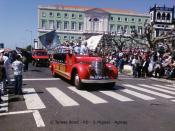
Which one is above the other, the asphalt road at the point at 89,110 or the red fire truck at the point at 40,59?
the red fire truck at the point at 40,59

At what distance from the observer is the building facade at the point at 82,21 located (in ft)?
385

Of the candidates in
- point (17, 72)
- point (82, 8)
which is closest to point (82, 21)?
point (82, 8)

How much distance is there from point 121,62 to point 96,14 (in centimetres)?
9586

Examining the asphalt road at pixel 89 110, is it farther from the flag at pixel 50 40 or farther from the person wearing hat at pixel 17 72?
the flag at pixel 50 40

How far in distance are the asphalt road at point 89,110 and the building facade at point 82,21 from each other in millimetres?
103383

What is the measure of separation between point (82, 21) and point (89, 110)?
4402 inches

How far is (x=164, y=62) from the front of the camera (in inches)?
933

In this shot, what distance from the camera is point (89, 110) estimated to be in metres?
10.8

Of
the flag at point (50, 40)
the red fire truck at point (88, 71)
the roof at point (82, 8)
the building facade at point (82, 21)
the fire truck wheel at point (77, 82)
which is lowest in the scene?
the fire truck wheel at point (77, 82)

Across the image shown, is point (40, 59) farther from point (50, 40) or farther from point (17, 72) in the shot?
point (17, 72)

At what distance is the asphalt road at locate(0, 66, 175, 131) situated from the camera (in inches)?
345

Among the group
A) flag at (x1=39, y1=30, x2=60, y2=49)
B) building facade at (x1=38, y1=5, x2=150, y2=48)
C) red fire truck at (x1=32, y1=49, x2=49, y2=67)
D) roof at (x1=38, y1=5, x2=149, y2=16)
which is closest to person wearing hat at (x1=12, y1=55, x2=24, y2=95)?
flag at (x1=39, y1=30, x2=60, y2=49)

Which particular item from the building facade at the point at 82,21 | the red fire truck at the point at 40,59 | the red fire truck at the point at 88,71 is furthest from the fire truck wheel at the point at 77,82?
the building facade at the point at 82,21

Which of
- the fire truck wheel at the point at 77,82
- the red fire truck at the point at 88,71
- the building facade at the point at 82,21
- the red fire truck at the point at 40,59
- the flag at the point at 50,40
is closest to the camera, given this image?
the red fire truck at the point at 88,71
